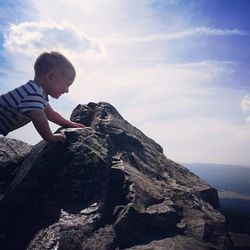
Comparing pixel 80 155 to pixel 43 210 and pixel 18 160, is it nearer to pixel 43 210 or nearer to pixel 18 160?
pixel 43 210

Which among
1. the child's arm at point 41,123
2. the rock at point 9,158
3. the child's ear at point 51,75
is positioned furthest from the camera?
the rock at point 9,158

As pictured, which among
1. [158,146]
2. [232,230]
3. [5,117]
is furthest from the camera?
[158,146]

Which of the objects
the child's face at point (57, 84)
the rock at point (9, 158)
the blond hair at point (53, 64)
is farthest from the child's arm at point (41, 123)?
the rock at point (9, 158)

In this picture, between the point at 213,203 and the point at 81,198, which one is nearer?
the point at 81,198

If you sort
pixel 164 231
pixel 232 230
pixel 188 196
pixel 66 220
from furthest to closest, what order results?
pixel 232 230 → pixel 188 196 → pixel 164 231 → pixel 66 220

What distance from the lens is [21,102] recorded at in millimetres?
6531

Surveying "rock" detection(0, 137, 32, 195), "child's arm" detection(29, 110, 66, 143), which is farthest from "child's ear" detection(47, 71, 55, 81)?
"rock" detection(0, 137, 32, 195)

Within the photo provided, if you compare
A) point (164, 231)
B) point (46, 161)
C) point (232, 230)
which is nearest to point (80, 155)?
point (46, 161)

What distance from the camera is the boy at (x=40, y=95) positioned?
6.46m

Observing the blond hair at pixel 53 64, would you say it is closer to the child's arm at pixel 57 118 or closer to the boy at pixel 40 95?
the boy at pixel 40 95

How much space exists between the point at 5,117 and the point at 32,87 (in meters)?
1.03

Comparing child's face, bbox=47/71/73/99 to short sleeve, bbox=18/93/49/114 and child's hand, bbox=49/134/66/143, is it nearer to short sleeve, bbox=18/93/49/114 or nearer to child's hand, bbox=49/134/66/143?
short sleeve, bbox=18/93/49/114

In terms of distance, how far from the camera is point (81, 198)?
6438mm

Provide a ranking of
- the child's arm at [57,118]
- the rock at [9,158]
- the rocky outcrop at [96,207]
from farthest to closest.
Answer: the child's arm at [57,118] → the rock at [9,158] → the rocky outcrop at [96,207]
